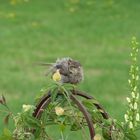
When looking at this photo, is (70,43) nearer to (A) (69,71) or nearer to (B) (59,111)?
(A) (69,71)

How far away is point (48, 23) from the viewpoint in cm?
1259

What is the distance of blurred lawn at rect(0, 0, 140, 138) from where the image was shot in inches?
330

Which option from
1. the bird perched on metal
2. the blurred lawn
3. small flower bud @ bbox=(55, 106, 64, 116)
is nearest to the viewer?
small flower bud @ bbox=(55, 106, 64, 116)

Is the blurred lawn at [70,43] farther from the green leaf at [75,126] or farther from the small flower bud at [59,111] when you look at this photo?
the small flower bud at [59,111]

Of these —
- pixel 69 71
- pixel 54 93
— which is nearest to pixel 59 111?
pixel 54 93

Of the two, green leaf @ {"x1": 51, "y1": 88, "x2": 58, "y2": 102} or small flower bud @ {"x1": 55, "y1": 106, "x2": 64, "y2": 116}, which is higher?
green leaf @ {"x1": 51, "y1": 88, "x2": 58, "y2": 102}

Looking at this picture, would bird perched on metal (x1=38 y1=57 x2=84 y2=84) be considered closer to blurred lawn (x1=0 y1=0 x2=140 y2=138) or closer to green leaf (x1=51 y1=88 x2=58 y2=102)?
green leaf (x1=51 y1=88 x2=58 y2=102)

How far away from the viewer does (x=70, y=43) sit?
439 inches

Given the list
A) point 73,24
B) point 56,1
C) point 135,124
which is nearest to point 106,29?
point 73,24

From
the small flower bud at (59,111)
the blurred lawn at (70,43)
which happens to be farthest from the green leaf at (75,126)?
the blurred lawn at (70,43)

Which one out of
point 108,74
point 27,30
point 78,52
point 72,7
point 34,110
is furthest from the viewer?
point 72,7

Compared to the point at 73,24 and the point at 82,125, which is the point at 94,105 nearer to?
the point at 82,125

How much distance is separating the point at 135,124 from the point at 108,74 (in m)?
6.34

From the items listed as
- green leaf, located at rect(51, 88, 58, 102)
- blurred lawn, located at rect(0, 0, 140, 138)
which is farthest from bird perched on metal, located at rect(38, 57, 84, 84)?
blurred lawn, located at rect(0, 0, 140, 138)
